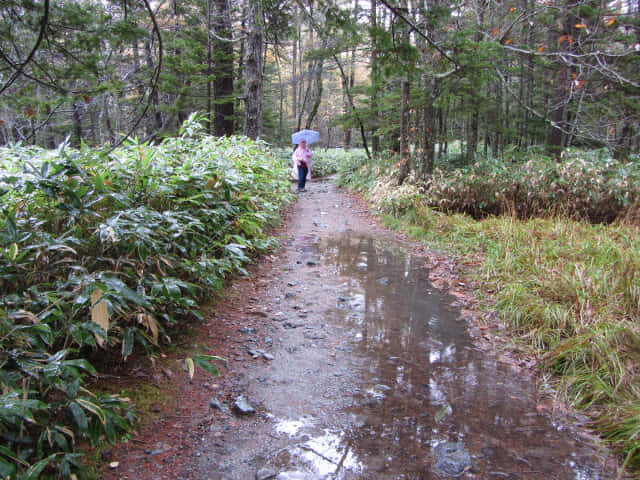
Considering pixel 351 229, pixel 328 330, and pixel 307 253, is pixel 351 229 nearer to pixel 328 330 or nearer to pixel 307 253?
pixel 307 253

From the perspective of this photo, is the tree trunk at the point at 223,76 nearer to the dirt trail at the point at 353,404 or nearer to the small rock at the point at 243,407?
the dirt trail at the point at 353,404

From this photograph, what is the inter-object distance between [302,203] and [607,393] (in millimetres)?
9510

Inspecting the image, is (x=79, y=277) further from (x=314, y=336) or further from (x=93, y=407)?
(x=314, y=336)

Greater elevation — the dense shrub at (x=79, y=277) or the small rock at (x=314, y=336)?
the dense shrub at (x=79, y=277)

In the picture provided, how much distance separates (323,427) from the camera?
266 cm

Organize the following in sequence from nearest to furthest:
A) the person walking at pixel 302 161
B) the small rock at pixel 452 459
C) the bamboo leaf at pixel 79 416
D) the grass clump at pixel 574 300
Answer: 1. the bamboo leaf at pixel 79 416
2. the small rock at pixel 452 459
3. the grass clump at pixel 574 300
4. the person walking at pixel 302 161

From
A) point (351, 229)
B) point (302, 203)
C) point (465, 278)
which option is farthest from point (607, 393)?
point (302, 203)

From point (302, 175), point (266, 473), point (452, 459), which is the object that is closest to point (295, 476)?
point (266, 473)

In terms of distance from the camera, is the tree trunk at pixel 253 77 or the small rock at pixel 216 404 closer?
the small rock at pixel 216 404

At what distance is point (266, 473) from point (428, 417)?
1.21 metres

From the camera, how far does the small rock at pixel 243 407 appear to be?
277cm

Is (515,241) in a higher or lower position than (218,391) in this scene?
higher

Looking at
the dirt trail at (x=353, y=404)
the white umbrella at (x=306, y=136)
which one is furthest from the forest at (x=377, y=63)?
the dirt trail at (x=353, y=404)

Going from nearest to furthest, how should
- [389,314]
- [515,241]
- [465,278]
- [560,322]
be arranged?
[560,322]
[389,314]
[465,278]
[515,241]
